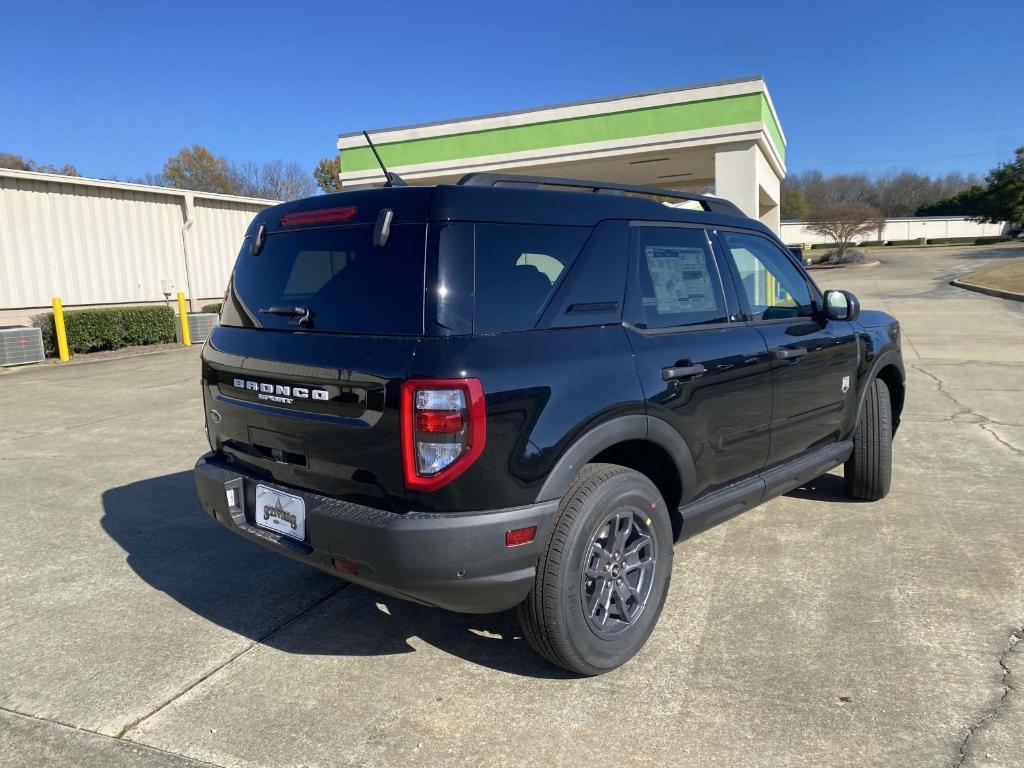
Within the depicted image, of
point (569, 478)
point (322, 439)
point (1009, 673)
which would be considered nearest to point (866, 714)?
point (1009, 673)

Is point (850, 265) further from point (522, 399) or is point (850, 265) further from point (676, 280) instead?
point (522, 399)

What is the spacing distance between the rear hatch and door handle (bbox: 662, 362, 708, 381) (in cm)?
110

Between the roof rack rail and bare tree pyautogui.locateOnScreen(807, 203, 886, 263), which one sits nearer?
the roof rack rail

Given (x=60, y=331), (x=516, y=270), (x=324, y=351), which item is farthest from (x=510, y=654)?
(x=60, y=331)

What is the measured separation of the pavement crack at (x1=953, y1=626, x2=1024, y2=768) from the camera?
8.05 ft

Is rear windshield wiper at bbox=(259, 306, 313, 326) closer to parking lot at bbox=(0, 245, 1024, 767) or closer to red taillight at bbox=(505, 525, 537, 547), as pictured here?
red taillight at bbox=(505, 525, 537, 547)

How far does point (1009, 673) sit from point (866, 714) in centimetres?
70

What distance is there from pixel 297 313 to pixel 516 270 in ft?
2.94

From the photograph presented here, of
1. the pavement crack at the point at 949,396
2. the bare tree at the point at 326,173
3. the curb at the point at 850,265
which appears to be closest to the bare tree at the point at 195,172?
the bare tree at the point at 326,173

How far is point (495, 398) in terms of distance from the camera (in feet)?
8.21

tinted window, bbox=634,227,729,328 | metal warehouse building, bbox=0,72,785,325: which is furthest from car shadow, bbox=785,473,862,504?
metal warehouse building, bbox=0,72,785,325

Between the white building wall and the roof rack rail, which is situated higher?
the white building wall

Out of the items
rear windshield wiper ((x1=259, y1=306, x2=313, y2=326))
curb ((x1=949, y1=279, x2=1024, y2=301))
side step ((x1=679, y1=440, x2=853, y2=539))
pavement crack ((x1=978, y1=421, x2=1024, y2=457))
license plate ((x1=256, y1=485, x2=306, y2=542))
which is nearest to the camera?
license plate ((x1=256, y1=485, x2=306, y2=542))

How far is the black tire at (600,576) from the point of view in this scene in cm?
272
